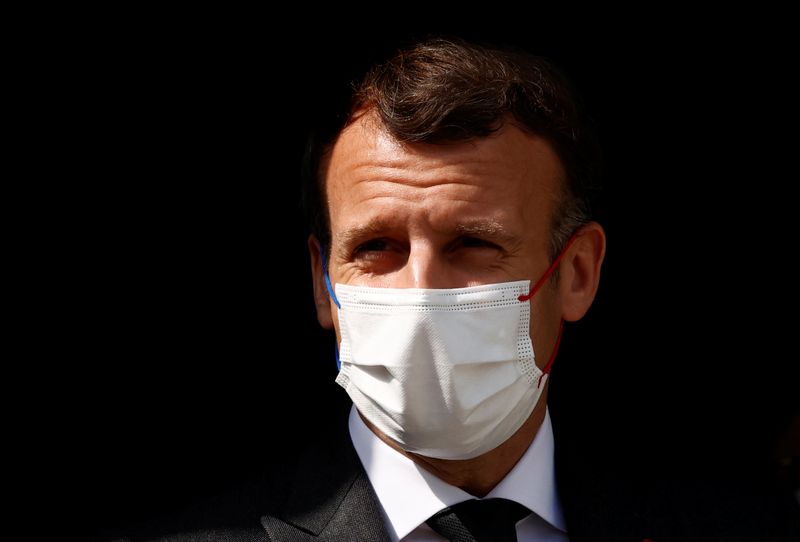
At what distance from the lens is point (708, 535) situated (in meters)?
2.97

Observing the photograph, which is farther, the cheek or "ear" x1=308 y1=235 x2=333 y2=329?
"ear" x1=308 y1=235 x2=333 y2=329

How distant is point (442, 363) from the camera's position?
253 cm

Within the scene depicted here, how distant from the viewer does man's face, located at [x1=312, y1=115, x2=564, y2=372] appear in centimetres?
264

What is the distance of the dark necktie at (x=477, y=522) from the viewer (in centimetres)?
267

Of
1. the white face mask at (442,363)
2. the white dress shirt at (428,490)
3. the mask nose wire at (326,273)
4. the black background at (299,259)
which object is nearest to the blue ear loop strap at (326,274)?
the mask nose wire at (326,273)

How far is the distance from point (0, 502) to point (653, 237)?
3411 mm

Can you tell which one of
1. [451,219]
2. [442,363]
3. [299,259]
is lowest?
[299,259]

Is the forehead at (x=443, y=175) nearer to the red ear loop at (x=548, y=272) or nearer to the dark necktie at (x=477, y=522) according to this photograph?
the red ear loop at (x=548, y=272)

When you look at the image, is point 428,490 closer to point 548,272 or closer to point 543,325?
point 543,325

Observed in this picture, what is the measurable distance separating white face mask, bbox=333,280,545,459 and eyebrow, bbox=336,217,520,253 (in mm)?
139

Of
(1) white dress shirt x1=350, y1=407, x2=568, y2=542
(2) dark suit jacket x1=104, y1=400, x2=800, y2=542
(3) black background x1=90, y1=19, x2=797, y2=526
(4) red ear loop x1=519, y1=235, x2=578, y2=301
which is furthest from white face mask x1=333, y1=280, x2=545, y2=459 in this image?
(3) black background x1=90, y1=19, x2=797, y2=526

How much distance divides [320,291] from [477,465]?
751 millimetres

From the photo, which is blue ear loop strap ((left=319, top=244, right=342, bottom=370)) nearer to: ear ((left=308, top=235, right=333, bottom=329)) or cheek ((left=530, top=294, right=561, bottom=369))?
ear ((left=308, top=235, right=333, bottom=329))

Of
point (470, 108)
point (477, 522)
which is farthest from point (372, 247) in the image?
point (477, 522)
